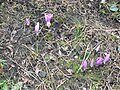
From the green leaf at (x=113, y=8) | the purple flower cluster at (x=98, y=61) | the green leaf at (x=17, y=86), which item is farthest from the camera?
the green leaf at (x=113, y=8)

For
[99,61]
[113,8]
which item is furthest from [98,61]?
[113,8]

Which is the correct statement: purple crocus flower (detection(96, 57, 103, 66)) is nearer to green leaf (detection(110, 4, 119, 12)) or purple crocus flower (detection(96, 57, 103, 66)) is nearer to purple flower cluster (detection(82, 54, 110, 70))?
purple flower cluster (detection(82, 54, 110, 70))

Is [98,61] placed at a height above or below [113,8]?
below

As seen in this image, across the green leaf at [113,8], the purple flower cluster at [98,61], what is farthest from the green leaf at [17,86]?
the green leaf at [113,8]

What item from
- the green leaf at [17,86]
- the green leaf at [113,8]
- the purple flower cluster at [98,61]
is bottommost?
the green leaf at [17,86]

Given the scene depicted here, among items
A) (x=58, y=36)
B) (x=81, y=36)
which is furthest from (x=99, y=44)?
(x=58, y=36)

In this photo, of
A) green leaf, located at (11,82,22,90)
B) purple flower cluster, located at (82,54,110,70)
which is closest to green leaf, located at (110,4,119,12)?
purple flower cluster, located at (82,54,110,70)

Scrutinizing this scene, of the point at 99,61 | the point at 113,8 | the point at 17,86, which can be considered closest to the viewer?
the point at 17,86

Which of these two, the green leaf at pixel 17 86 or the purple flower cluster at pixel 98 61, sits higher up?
the purple flower cluster at pixel 98 61

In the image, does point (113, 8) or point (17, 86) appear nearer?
point (17, 86)

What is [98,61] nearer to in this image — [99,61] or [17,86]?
[99,61]

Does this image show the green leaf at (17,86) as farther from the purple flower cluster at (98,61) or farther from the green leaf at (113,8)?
the green leaf at (113,8)
